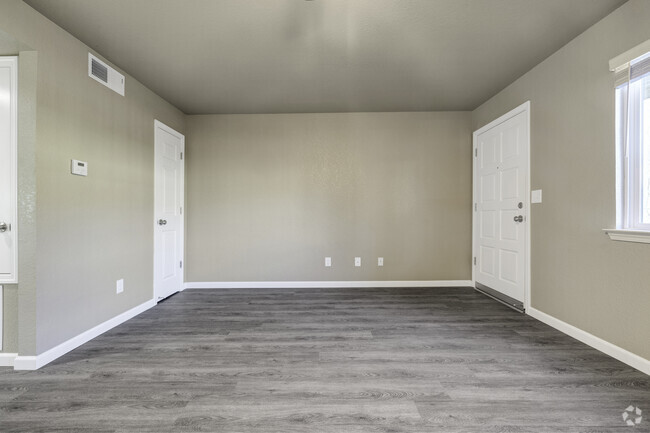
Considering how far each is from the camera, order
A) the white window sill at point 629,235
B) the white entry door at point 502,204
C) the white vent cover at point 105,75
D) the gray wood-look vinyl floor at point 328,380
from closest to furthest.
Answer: the gray wood-look vinyl floor at point 328,380
the white window sill at point 629,235
the white vent cover at point 105,75
the white entry door at point 502,204

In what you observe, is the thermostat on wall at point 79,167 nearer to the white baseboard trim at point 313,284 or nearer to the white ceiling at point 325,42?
the white ceiling at point 325,42

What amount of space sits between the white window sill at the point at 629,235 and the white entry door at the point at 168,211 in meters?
4.25

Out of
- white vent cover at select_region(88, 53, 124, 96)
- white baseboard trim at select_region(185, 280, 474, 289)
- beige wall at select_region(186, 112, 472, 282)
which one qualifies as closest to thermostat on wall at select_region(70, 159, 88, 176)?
white vent cover at select_region(88, 53, 124, 96)

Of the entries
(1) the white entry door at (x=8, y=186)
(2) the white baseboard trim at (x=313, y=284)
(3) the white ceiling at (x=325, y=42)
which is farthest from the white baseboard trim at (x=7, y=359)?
(3) the white ceiling at (x=325, y=42)

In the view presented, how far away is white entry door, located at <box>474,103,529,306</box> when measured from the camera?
3062mm

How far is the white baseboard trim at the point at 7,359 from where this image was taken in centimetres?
199

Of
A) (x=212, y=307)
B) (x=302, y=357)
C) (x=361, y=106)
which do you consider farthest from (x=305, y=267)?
(x=361, y=106)

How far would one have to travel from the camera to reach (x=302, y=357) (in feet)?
6.90

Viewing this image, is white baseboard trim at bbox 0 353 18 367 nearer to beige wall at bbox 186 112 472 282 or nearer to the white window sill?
beige wall at bbox 186 112 472 282

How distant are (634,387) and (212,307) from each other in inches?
138

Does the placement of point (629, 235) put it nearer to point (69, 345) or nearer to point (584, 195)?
point (584, 195)

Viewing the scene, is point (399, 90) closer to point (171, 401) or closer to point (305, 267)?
point (305, 267)

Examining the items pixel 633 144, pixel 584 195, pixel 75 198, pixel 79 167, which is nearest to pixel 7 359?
pixel 75 198

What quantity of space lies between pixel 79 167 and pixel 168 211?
4.54 feet
